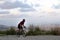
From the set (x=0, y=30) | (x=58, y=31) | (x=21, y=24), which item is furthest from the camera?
(x=0, y=30)

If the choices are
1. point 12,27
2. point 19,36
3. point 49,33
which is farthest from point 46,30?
point 19,36

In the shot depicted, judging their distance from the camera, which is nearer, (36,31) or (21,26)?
(21,26)

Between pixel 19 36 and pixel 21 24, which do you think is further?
pixel 19 36

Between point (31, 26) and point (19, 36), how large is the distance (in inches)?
269

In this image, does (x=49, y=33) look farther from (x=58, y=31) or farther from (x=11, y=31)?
(x=11, y=31)

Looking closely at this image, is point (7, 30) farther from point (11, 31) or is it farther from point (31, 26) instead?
point (31, 26)

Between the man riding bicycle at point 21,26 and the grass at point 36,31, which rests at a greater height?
the man riding bicycle at point 21,26

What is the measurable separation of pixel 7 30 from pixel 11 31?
20.7 inches

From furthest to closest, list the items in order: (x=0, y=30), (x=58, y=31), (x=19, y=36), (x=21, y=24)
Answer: (x=0, y=30) < (x=58, y=31) < (x=19, y=36) < (x=21, y=24)

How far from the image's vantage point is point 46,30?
35125 mm

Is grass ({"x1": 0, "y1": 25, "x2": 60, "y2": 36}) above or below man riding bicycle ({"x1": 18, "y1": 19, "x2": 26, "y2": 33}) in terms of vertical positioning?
Result: below

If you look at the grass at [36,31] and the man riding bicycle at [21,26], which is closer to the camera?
the man riding bicycle at [21,26]

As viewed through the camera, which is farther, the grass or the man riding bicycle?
the grass

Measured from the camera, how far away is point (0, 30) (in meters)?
36.0
